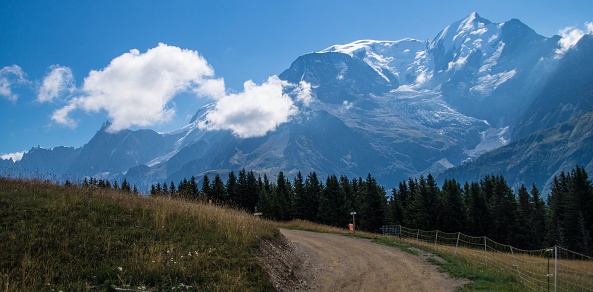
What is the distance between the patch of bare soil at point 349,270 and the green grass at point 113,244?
1518mm

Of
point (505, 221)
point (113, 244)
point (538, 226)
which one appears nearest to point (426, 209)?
point (505, 221)

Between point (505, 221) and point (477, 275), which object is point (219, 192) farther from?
point (477, 275)

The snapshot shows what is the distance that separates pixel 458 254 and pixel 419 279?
28.7ft

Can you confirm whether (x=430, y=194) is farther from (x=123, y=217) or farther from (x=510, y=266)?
(x=123, y=217)

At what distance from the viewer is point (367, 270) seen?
56.3ft

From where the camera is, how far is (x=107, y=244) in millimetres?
11617

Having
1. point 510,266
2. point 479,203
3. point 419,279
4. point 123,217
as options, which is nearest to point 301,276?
point 419,279

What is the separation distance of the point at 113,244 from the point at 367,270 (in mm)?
10581

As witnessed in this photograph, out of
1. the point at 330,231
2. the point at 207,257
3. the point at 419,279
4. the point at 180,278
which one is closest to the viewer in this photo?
the point at 180,278

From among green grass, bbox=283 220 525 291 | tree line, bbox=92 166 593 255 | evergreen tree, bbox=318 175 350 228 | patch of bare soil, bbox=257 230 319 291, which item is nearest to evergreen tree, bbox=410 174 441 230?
tree line, bbox=92 166 593 255

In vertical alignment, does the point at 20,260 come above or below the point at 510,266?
below

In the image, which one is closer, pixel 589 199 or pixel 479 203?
pixel 589 199

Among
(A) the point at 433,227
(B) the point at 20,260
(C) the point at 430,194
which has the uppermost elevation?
(C) the point at 430,194

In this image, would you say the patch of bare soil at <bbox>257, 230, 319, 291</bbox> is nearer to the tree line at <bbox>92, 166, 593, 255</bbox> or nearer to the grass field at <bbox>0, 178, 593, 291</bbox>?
the grass field at <bbox>0, 178, 593, 291</bbox>
